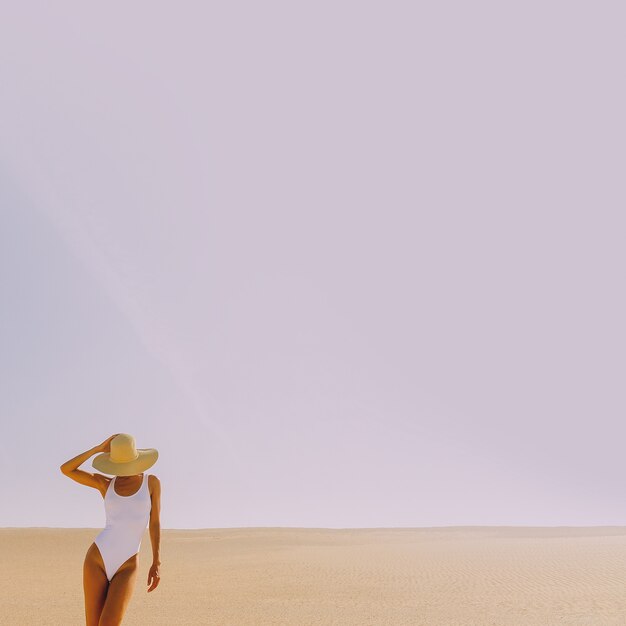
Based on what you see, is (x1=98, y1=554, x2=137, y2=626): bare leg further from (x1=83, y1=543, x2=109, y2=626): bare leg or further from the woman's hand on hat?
the woman's hand on hat

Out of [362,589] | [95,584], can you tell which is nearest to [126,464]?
[95,584]

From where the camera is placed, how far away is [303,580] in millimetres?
25141

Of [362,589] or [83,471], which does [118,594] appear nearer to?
[83,471]

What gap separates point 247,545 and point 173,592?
99.8ft

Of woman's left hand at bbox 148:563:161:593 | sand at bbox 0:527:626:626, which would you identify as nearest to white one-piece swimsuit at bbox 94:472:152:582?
woman's left hand at bbox 148:563:161:593

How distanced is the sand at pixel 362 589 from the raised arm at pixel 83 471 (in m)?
10.9

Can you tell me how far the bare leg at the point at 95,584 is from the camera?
19.0ft

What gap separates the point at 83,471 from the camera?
6027 millimetres

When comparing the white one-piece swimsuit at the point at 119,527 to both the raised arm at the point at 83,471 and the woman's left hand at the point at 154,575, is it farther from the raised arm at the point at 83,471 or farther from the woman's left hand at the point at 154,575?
the woman's left hand at the point at 154,575

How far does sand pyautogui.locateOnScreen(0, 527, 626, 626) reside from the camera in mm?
16578

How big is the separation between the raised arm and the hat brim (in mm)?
87

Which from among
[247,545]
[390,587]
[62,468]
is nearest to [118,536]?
[62,468]

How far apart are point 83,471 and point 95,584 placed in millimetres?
903

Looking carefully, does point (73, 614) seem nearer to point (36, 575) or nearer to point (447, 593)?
point (447, 593)
